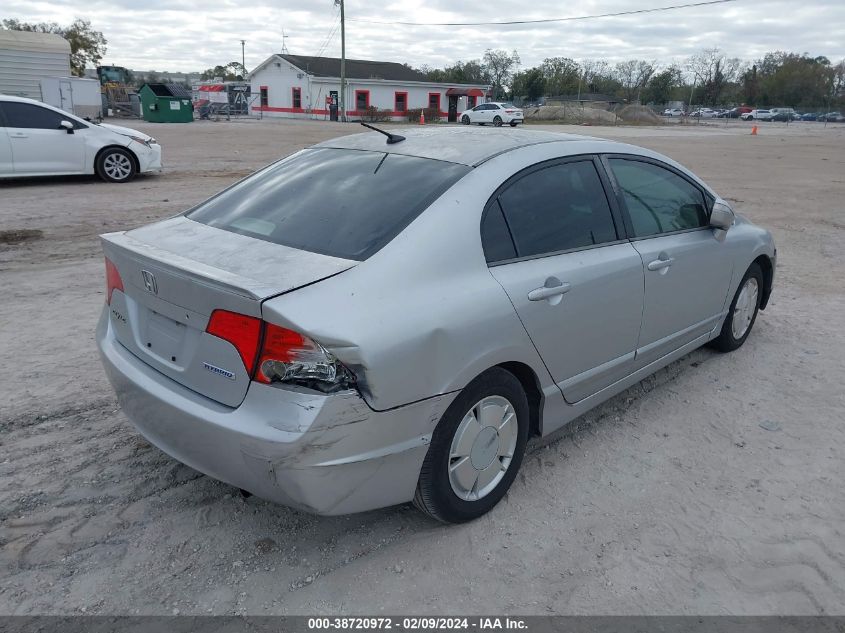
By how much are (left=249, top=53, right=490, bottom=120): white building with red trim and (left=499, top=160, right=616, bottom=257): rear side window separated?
51.3 metres

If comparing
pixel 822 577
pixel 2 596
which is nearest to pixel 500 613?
pixel 822 577

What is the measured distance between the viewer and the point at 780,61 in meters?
103

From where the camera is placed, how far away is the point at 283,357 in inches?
92.2

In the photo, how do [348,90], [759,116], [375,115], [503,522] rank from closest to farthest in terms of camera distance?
1. [503,522]
2. [375,115]
3. [348,90]
4. [759,116]

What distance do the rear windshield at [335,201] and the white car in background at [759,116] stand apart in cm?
8552

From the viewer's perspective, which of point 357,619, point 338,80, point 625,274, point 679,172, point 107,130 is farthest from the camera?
point 338,80

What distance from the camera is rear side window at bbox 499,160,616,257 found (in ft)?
10.3

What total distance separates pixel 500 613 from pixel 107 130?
492 inches

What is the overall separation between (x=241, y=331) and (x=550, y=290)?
141cm

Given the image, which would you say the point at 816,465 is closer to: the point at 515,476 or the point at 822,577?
the point at 822,577

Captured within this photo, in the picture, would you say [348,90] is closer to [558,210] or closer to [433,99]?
[433,99]

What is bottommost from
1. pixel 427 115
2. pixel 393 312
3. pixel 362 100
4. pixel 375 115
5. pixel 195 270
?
pixel 393 312

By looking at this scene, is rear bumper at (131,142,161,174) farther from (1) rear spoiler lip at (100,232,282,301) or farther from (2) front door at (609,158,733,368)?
(2) front door at (609,158,733,368)

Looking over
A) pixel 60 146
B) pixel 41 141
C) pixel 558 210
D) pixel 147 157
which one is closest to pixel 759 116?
pixel 147 157
